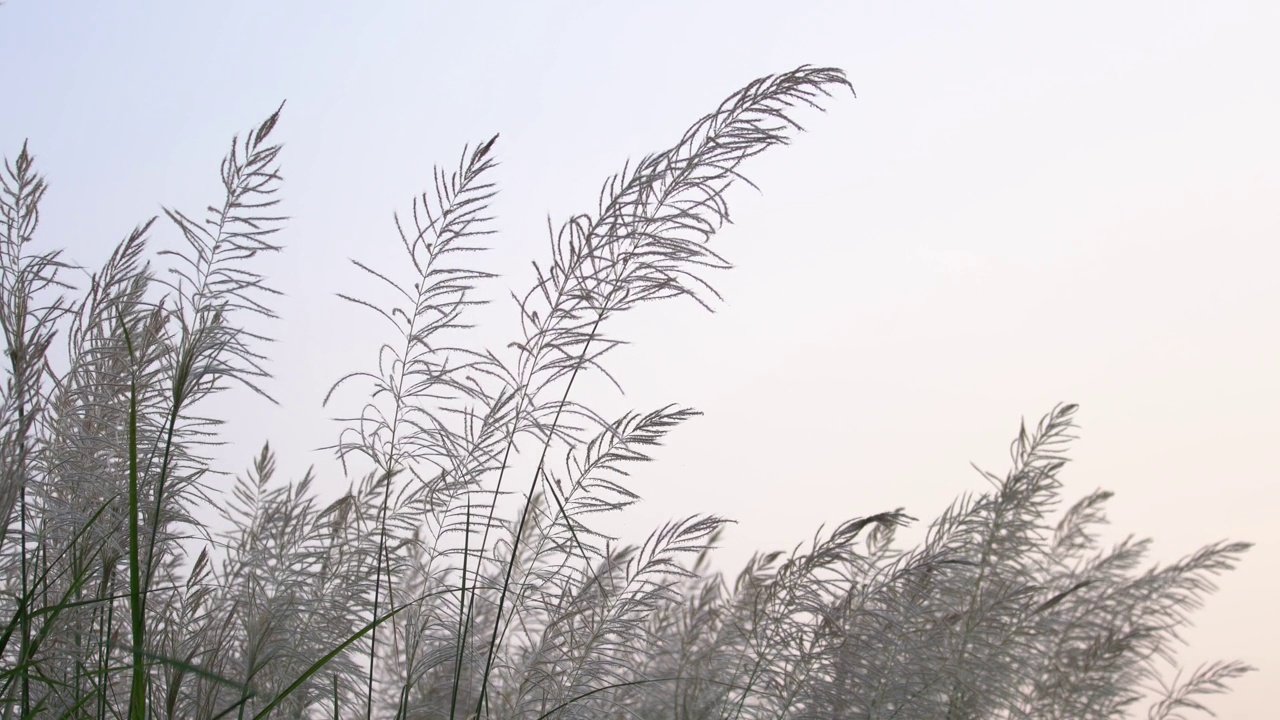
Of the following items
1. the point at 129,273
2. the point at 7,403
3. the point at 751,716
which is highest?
the point at 129,273

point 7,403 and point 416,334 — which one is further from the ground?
point 416,334

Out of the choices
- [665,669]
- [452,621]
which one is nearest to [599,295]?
[452,621]

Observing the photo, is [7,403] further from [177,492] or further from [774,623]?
→ [774,623]

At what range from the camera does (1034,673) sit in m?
3.63

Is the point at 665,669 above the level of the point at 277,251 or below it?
below

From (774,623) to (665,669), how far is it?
1120mm

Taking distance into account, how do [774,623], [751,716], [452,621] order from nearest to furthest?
[452,621], [774,623], [751,716]

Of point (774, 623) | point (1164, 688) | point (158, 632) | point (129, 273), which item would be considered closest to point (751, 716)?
point (774, 623)

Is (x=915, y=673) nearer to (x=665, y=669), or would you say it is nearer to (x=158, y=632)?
(x=665, y=669)

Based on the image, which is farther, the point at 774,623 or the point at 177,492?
the point at 774,623

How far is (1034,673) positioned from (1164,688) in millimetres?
1517

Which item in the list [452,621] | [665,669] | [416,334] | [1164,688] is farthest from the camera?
[1164,688]

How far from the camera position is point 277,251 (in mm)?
2262

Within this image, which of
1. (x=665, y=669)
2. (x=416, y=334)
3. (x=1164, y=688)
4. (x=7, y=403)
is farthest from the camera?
(x=1164, y=688)
